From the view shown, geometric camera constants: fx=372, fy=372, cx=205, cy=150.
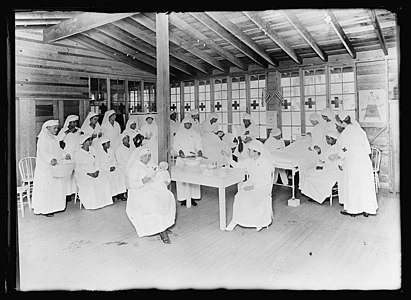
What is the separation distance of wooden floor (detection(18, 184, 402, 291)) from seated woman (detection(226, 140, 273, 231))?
16 cm

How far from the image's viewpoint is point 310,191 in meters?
7.25

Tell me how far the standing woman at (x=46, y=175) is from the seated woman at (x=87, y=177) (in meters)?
0.43

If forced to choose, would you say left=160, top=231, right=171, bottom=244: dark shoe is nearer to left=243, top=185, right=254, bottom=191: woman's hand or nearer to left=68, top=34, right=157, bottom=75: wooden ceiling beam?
left=243, top=185, right=254, bottom=191: woman's hand

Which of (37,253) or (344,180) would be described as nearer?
(37,253)

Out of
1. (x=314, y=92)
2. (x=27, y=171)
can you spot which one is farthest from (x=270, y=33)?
(x=27, y=171)

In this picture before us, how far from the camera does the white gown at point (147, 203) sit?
5480 millimetres

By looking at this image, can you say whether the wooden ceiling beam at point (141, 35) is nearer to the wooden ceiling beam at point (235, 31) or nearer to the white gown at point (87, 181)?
the wooden ceiling beam at point (235, 31)

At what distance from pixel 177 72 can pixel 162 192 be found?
23.4 ft

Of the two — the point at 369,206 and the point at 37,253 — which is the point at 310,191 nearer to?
the point at 369,206

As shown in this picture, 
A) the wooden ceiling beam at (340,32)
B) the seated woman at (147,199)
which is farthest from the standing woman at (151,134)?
the wooden ceiling beam at (340,32)

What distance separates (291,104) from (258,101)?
1.02 m

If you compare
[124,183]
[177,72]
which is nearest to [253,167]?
[124,183]

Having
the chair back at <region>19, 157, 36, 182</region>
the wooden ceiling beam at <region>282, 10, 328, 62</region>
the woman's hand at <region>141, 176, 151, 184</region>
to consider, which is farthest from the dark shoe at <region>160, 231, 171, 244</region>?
the wooden ceiling beam at <region>282, 10, 328, 62</region>

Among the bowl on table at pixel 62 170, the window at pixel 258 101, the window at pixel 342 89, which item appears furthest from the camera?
the window at pixel 258 101
